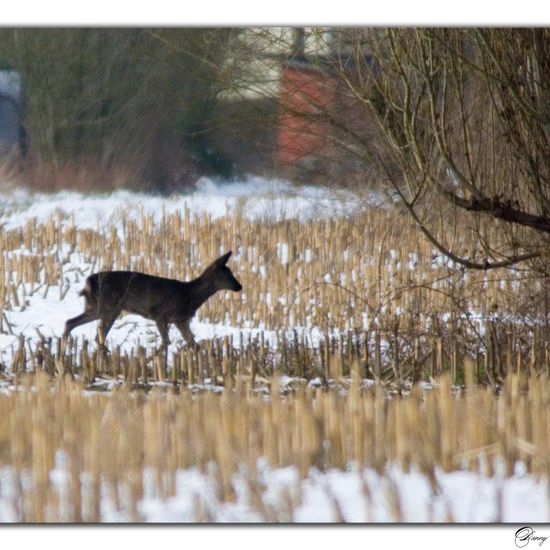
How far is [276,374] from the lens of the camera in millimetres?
4613

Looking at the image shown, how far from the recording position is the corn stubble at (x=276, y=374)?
12.9 feet

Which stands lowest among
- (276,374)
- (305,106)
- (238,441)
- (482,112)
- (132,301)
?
(238,441)

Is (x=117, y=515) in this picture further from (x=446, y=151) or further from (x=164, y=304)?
(x=164, y=304)

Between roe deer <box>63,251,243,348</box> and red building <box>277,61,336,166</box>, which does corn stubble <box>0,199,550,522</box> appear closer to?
roe deer <box>63,251,243,348</box>

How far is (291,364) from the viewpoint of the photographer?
6840 millimetres

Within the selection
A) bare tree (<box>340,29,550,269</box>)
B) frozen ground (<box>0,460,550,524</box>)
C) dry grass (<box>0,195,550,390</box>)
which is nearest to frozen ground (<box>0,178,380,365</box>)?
dry grass (<box>0,195,550,390</box>)

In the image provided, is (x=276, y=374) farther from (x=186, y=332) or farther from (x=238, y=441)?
(x=186, y=332)

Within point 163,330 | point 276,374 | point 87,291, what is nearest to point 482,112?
point 276,374

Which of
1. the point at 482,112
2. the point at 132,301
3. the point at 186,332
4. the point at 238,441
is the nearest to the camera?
the point at 238,441

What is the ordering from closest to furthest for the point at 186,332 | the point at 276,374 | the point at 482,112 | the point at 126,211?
1. the point at 276,374
2. the point at 482,112
3. the point at 186,332
4. the point at 126,211

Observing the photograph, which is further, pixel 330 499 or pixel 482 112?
pixel 482 112

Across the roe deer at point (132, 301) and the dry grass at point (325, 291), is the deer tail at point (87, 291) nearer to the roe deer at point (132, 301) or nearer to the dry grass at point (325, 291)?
the roe deer at point (132, 301)

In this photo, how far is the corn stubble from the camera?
3.94 meters

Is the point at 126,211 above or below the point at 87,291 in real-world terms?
above
